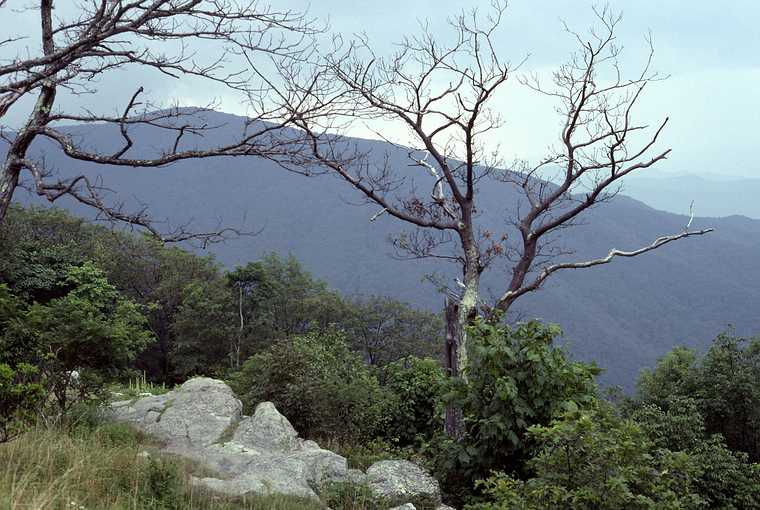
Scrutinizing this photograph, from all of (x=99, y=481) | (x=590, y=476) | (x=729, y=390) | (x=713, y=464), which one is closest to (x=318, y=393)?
(x=590, y=476)

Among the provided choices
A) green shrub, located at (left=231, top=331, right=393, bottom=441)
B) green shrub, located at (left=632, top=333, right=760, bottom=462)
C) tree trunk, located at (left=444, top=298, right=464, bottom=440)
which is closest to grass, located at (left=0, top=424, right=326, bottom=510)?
tree trunk, located at (left=444, top=298, right=464, bottom=440)

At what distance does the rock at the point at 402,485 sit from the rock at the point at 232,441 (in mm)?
339

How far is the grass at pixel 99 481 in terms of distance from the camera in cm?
412

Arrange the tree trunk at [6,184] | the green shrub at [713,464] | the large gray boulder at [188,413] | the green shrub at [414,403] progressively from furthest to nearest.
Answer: the green shrub at [713,464] < the green shrub at [414,403] < the large gray boulder at [188,413] < the tree trunk at [6,184]

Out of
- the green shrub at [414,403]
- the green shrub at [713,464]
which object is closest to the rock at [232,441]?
the green shrub at [414,403]

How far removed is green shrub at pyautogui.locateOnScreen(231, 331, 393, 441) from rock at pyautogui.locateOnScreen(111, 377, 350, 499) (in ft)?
3.03

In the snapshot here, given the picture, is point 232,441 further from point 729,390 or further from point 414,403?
point 729,390

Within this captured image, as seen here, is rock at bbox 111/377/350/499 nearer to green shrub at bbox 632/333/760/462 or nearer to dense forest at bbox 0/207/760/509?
dense forest at bbox 0/207/760/509

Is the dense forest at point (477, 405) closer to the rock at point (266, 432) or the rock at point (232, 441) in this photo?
the rock at point (232, 441)

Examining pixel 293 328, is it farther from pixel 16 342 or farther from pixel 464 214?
pixel 16 342

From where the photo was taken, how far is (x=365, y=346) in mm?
50312

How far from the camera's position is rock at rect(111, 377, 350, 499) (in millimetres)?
6502

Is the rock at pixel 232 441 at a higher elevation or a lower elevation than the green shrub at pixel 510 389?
lower

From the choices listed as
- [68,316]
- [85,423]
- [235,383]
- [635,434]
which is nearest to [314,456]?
[85,423]
